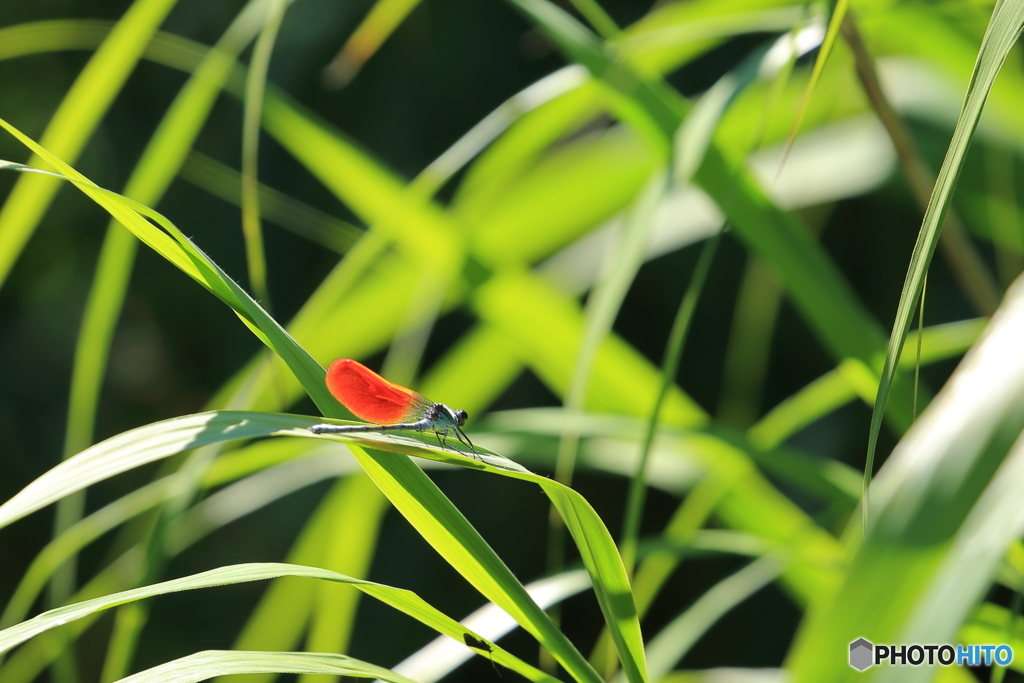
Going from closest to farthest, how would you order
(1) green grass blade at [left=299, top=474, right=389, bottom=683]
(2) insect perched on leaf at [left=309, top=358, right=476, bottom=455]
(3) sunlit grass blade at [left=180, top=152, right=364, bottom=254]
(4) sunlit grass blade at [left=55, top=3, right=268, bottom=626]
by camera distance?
1. (2) insect perched on leaf at [left=309, top=358, right=476, bottom=455]
2. (4) sunlit grass blade at [left=55, top=3, right=268, bottom=626]
3. (1) green grass blade at [left=299, top=474, right=389, bottom=683]
4. (3) sunlit grass blade at [left=180, top=152, right=364, bottom=254]

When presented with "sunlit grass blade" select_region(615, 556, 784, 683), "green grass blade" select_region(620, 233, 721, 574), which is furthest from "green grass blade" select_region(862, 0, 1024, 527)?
"sunlit grass blade" select_region(615, 556, 784, 683)

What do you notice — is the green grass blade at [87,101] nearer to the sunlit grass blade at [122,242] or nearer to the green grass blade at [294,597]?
the sunlit grass blade at [122,242]

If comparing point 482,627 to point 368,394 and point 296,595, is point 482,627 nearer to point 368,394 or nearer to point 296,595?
point 368,394

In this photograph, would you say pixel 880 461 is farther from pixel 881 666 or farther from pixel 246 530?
pixel 246 530

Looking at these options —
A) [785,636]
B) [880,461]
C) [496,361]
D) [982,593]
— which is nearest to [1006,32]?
[982,593]

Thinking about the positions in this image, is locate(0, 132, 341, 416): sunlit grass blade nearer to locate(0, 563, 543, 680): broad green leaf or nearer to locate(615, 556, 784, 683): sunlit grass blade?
locate(0, 563, 543, 680): broad green leaf

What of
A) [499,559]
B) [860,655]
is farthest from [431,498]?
[860,655]
